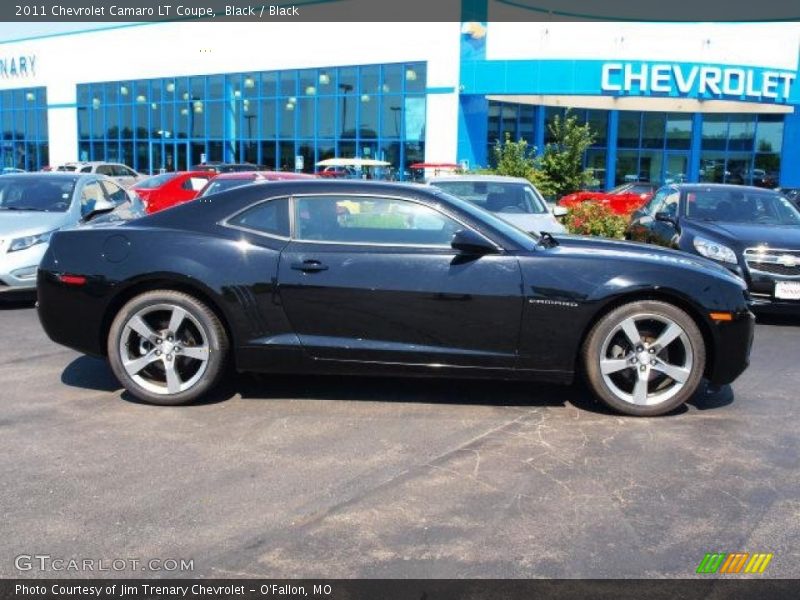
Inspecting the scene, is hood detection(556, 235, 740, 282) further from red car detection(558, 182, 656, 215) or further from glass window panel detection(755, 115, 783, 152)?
glass window panel detection(755, 115, 783, 152)

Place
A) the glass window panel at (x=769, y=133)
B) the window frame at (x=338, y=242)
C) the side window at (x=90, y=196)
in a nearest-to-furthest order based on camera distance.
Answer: the window frame at (x=338, y=242) < the side window at (x=90, y=196) < the glass window panel at (x=769, y=133)

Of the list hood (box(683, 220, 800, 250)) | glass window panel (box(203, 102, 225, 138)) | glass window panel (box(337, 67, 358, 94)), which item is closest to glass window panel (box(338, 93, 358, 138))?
glass window panel (box(337, 67, 358, 94))

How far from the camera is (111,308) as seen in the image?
5.00 m

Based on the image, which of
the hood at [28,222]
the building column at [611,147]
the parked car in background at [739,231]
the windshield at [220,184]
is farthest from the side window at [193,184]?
the building column at [611,147]

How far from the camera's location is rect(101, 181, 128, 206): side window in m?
10.5

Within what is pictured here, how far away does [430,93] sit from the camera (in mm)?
29391

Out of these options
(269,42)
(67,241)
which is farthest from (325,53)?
(67,241)

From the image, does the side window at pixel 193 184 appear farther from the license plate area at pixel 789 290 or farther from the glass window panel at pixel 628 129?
the glass window panel at pixel 628 129

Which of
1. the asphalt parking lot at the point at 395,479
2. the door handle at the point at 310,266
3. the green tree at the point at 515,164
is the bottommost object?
the asphalt parking lot at the point at 395,479

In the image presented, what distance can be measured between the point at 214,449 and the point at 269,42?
1271 inches

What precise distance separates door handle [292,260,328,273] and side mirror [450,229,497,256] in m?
0.85

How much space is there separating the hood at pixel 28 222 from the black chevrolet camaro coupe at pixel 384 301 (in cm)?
389

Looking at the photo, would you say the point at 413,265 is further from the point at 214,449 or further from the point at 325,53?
the point at 325,53

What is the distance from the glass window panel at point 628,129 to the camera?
3256cm
